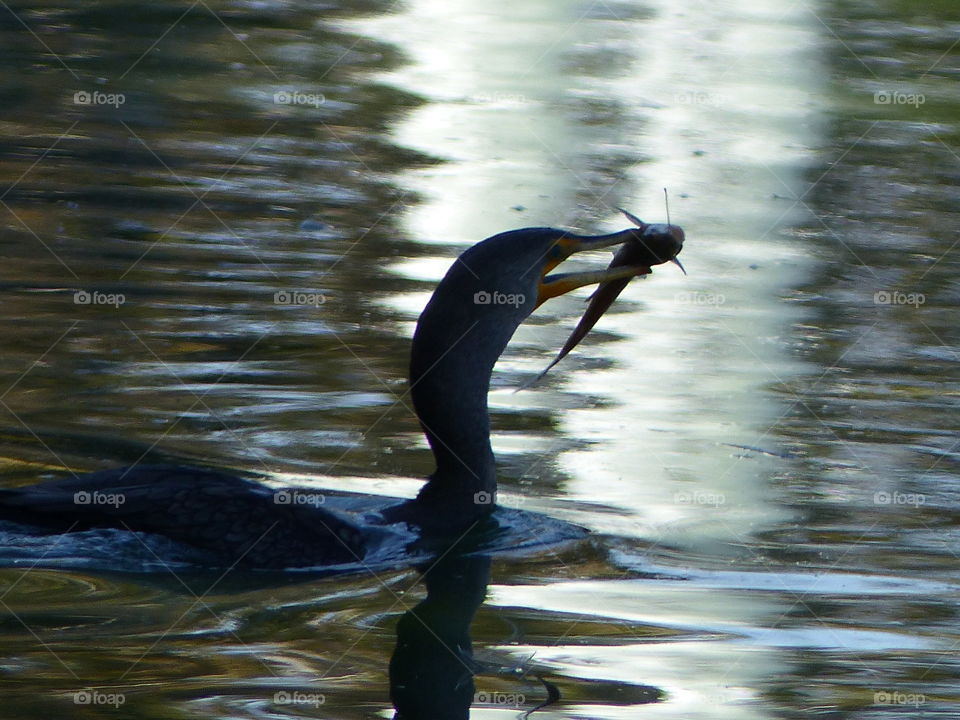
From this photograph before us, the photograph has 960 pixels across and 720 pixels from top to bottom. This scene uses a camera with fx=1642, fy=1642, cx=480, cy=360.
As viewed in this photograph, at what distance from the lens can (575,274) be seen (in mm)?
6133

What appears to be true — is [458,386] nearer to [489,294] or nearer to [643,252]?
[489,294]

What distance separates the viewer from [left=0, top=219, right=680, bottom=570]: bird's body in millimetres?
5348

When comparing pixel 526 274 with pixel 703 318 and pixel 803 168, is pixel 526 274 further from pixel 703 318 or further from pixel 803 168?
pixel 803 168

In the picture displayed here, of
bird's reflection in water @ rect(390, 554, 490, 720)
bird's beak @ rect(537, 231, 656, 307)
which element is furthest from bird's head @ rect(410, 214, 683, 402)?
bird's reflection in water @ rect(390, 554, 490, 720)

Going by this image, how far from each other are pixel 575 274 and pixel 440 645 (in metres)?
1.71

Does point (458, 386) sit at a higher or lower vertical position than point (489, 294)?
lower

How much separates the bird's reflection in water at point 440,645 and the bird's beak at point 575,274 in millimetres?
1050

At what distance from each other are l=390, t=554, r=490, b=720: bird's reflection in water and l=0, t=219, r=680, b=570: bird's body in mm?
238

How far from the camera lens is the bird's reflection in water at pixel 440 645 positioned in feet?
14.9

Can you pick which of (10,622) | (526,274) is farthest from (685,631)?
(10,622)

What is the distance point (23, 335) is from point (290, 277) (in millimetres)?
1629

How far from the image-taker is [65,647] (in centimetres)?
472

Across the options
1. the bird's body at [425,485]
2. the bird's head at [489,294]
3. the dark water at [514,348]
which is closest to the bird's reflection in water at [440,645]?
the dark water at [514,348]

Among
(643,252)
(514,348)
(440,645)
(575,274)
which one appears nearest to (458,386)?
(575,274)
